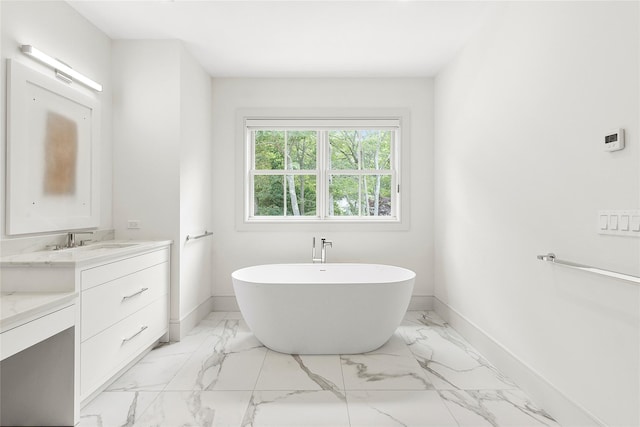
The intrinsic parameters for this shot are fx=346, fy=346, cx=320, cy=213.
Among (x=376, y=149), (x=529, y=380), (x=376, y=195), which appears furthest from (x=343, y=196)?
(x=529, y=380)

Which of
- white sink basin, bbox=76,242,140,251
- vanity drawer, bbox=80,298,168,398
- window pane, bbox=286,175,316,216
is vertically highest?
window pane, bbox=286,175,316,216

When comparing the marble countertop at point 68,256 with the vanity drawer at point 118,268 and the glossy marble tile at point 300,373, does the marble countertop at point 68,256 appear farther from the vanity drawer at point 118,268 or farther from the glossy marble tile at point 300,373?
the glossy marble tile at point 300,373

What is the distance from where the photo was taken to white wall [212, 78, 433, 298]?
145 inches

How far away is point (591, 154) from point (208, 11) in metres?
2.52

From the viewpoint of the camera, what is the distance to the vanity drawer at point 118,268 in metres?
1.86

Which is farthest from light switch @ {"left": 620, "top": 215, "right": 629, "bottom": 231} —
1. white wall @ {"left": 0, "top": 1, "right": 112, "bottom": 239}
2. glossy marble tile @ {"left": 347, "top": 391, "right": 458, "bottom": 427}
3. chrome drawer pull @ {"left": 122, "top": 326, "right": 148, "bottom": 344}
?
white wall @ {"left": 0, "top": 1, "right": 112, "bottom": 239}

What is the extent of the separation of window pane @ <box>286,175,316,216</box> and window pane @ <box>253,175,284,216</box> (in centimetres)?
11

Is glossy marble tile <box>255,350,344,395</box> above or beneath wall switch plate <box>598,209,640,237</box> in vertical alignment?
beneath

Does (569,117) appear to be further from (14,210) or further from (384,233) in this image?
(14,210)

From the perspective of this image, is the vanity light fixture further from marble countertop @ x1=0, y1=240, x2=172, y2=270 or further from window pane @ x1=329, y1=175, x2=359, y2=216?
window pane @ x1=329, y1=175, x2=359, y2=216

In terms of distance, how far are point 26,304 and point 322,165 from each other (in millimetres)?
2821

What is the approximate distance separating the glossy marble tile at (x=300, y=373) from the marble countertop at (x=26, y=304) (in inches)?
46.3

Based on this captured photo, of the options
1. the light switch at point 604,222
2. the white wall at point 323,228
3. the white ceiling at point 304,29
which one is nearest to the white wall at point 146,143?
the white ceiling at point 304,29

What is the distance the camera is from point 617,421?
1.46 m
